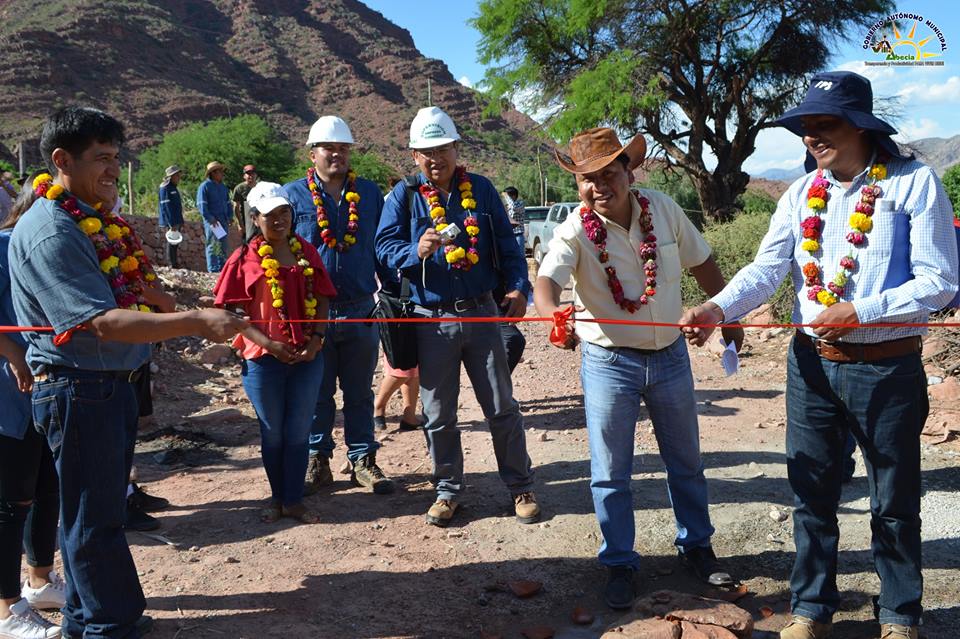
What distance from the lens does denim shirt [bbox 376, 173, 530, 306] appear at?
13.8ft

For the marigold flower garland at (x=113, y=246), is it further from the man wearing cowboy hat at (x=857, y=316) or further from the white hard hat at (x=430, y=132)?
the man wearing cowboy hat at (x=857, y=316)

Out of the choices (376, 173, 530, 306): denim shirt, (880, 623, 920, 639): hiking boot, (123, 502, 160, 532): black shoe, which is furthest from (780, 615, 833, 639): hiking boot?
(123, 502, 160, 532): black shoe

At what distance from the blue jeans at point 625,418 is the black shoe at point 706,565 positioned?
0.32m

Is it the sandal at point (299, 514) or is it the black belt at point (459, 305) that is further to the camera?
the sandal at point (299, 514)

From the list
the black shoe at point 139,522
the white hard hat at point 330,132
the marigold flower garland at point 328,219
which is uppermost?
the white hard hat at point 330,132

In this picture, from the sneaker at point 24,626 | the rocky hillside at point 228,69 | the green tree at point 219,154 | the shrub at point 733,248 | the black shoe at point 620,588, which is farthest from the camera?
the rocky hillside at point 228,69

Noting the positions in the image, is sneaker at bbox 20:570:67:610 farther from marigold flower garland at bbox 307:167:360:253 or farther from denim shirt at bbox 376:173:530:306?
marigold flower garland at bbox 307:167:360:253

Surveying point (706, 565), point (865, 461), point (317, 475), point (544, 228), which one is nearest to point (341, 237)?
point (317, 475)

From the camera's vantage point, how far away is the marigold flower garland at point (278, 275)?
4234 millimetres

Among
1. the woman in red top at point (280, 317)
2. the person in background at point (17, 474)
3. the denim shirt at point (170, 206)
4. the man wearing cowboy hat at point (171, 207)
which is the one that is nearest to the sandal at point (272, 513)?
the woman in red top at point (280, 317)

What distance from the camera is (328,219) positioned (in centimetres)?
483

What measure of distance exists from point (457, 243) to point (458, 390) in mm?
839

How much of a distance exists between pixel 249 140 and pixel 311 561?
37.1 m

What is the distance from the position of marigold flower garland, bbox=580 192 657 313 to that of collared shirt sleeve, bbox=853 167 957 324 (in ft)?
2.91
